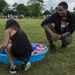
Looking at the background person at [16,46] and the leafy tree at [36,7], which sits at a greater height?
the background person at [16,46]

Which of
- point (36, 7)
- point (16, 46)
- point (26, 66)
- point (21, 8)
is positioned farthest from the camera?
point (21, 8)

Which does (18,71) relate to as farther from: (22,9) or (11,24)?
(22,9)

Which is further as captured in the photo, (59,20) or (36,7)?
(36,7)

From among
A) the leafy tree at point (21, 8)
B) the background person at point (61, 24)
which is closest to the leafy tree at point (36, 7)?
the leafy tree at point (21, 8)

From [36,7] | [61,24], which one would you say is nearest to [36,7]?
[36,7]

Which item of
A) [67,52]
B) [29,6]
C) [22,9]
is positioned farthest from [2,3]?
[67,52]

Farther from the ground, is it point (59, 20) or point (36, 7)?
point (59, 20)

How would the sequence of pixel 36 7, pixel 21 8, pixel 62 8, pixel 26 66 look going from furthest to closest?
pixel 21 8, pixel 36 7, pixel 62 8, pixel 26 66

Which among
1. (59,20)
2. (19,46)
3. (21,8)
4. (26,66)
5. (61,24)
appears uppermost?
(59,20)

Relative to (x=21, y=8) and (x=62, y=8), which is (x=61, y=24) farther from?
(x=21, y=8)

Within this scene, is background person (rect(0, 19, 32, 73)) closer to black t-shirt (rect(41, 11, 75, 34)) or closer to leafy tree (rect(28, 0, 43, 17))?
black t-shirt (rect(41, 11, 75, 34))

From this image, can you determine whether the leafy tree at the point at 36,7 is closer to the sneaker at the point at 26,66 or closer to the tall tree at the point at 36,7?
the tall tree at the point at 36,7

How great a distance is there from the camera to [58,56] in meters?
5.96

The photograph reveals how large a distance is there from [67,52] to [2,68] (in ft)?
6.98
